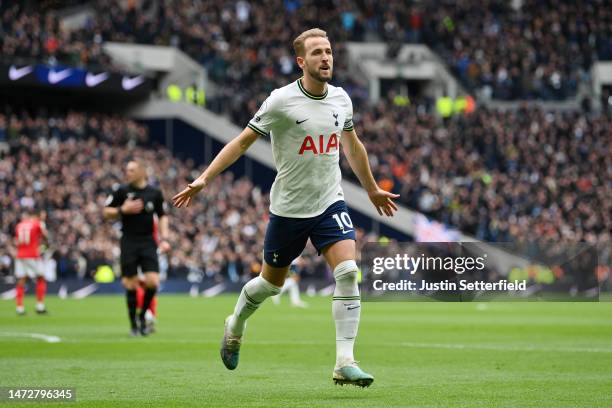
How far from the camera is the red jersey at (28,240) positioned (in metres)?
27.0

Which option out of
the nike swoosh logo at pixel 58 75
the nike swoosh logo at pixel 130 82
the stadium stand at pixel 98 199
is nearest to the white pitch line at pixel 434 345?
the stadium stand at pixel 98 199

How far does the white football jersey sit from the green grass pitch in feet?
5.30

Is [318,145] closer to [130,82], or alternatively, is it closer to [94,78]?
[94,78]

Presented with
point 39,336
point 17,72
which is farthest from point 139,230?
point 17,72

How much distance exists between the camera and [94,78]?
47.1m

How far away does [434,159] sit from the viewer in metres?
46.9

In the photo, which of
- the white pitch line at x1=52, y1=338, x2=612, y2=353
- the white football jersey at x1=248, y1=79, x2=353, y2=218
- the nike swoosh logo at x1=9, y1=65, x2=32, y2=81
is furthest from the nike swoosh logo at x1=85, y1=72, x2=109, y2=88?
the white football jersey at x1=248, y1=79, x2=353, y2=218

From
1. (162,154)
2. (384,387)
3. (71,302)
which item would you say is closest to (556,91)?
(162,154)

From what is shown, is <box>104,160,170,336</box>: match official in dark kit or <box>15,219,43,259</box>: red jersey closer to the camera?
<box>104,160,170,336</box>: match official in dark kit

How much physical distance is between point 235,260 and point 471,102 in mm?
16594

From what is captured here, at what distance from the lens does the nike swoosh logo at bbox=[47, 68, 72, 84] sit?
45688 mm

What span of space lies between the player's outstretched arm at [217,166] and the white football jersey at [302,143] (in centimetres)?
12

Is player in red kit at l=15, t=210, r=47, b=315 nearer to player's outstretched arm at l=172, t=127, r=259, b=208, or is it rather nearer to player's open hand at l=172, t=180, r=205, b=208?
player's outstretched arm at l=172, t=127, r=259, b=208

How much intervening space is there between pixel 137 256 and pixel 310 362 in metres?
4.80
